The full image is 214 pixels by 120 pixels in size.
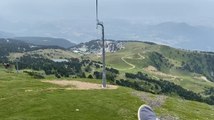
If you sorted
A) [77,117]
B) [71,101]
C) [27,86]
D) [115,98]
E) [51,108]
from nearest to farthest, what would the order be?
1. [77,117]
2. [51,108]
3. [71,101]
4. [115,98]
5. [27,86]

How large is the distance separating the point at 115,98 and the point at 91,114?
10.4 metres

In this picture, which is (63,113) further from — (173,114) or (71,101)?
(173,114)

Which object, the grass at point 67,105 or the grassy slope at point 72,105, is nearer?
the grass at point 67,105

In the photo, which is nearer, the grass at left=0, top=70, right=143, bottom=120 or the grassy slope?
the grass at left=0, top=70, right=143, bottom=120

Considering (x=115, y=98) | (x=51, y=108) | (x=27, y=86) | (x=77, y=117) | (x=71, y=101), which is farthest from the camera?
(x=27, y=86)

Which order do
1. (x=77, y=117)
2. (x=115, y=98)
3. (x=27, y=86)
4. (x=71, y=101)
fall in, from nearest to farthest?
(x=77, y=117)
(x=71, y=101)
(x=115, y=98)
(x=27, y=86)

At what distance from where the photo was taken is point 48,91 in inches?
2340

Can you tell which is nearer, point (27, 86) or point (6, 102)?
point (6, 102)

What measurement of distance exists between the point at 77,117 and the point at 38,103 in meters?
7.32

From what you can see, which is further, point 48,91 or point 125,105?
point 48,91

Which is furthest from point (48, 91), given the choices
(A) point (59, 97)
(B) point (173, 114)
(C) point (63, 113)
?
(B) point (173, 114)

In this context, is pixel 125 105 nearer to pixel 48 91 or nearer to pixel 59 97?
pixel 59 97

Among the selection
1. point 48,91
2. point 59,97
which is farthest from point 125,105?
point 48,91

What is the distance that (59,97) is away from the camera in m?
54.5
